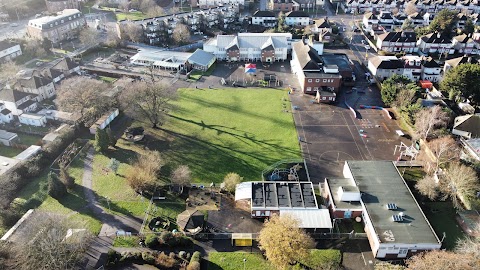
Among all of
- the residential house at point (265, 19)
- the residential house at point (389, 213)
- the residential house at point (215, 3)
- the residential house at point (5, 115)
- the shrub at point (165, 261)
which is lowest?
the shrub at point (165, 261)

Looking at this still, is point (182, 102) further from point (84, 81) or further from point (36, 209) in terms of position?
point (36, 209)

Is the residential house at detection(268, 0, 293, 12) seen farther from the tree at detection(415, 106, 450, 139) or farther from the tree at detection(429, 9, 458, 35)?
the tree at detection(415, 106, 450, 139)

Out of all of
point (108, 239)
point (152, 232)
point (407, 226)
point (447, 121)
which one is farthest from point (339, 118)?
point (108, 239)

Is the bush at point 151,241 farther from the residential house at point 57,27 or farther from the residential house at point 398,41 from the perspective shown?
the residential house at point 398,41

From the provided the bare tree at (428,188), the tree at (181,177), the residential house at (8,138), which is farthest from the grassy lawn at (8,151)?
the bare tree at (428,188)

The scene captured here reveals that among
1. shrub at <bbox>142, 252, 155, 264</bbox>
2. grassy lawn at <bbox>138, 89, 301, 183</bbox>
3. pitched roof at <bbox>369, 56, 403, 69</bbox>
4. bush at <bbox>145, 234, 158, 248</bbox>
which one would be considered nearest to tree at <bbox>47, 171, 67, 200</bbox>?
grassy lawn at <bbox>138, 89, 301, 183</bbox>

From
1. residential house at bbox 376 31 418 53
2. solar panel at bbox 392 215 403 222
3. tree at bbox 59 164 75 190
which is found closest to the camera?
solar panel at bbox 392 215 403 222
